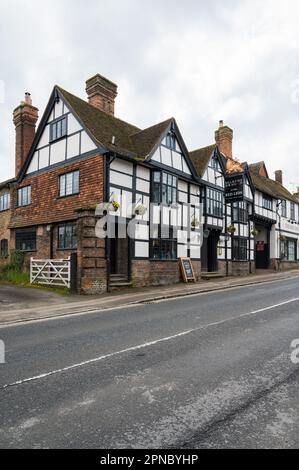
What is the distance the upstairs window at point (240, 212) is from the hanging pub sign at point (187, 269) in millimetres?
7862

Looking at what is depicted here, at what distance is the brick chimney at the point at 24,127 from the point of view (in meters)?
22.3

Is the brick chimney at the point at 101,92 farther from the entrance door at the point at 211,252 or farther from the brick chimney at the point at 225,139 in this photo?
the brick chimney at the point at 225,139

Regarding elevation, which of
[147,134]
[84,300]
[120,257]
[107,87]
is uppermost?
[107,87]

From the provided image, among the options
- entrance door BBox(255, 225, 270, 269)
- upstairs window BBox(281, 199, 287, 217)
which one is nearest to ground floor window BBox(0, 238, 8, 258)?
entrance door BBox(255, 225, 270, 269)

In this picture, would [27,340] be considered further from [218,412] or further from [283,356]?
[283,356]

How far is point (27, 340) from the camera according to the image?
23.5ft

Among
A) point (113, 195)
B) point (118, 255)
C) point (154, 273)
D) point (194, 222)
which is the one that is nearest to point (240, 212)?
point (194, 222)

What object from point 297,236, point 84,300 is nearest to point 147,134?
point 84,300

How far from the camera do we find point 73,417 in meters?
3.71
